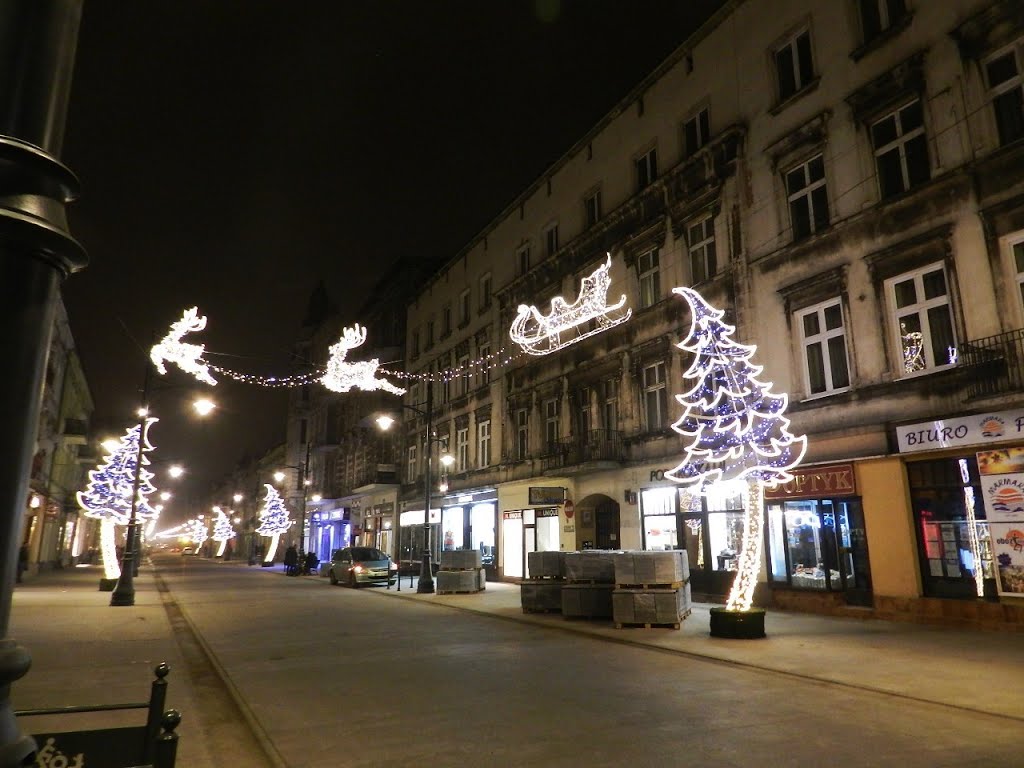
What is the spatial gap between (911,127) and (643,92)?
36.1 feet

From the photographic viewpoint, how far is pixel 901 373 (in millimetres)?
15523

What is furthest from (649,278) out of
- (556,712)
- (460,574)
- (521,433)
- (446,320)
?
(556,712)

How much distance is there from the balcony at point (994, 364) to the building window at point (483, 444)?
2242 cm

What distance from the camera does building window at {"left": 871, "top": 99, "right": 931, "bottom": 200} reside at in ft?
51.8

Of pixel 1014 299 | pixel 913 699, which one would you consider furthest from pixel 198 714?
pixel 1014 299

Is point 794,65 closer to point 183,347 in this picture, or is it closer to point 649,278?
point 649,278

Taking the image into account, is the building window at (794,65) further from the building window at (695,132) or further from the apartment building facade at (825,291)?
the building window at (695,132)

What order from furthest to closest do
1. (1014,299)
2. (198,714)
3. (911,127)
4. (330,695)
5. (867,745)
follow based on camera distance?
(911,127) < (1014,299) < (330,695) < (198,714) < (867,745)

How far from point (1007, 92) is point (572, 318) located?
1512 centimetres

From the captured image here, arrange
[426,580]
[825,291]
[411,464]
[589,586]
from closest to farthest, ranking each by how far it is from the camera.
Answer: [589,586], [825,291], [426,580], [411,464]

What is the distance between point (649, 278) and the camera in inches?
949

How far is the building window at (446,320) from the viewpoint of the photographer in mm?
39353

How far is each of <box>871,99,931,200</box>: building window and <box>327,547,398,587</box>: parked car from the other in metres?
23.2

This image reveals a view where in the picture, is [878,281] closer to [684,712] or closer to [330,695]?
[684,712]
